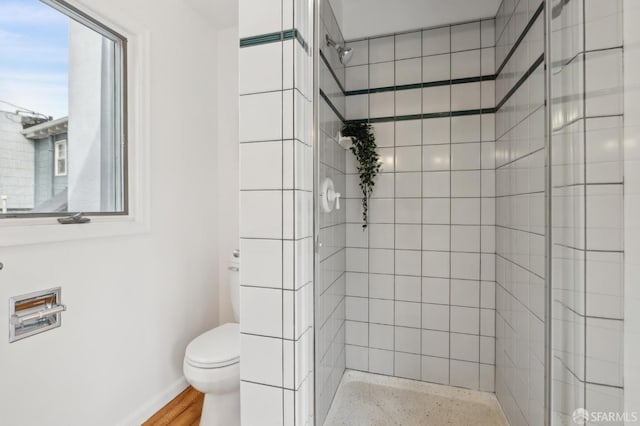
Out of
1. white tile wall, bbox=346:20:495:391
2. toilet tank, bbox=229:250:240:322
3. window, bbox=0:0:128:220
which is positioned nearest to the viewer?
window, bbox=0:0:128:220

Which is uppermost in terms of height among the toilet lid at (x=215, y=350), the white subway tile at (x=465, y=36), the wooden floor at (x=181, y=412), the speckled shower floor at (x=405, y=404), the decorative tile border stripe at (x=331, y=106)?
the white subway tile at (x=465, y=36)

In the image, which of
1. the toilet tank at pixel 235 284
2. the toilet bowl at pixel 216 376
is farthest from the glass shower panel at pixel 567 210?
the toilet tank at pixel 235 284

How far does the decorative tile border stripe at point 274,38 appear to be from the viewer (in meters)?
0.85

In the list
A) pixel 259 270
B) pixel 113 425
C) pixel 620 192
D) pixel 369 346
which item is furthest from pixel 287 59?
pixel 113 425

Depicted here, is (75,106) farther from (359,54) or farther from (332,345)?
(332,345)

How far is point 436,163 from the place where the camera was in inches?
59.4

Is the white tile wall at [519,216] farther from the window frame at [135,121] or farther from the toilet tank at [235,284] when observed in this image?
the window frame at [135,121]

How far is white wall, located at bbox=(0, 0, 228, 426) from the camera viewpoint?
1.07m

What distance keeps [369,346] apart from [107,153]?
1724 mm

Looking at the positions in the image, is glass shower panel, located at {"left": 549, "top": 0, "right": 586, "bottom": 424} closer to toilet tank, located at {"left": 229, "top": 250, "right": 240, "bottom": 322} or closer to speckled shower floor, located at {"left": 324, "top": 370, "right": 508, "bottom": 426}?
speckled shower floor, located at {"left": 324, "top": 370, "right": 508, "bottom": 426}

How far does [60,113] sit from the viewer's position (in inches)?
50.4
